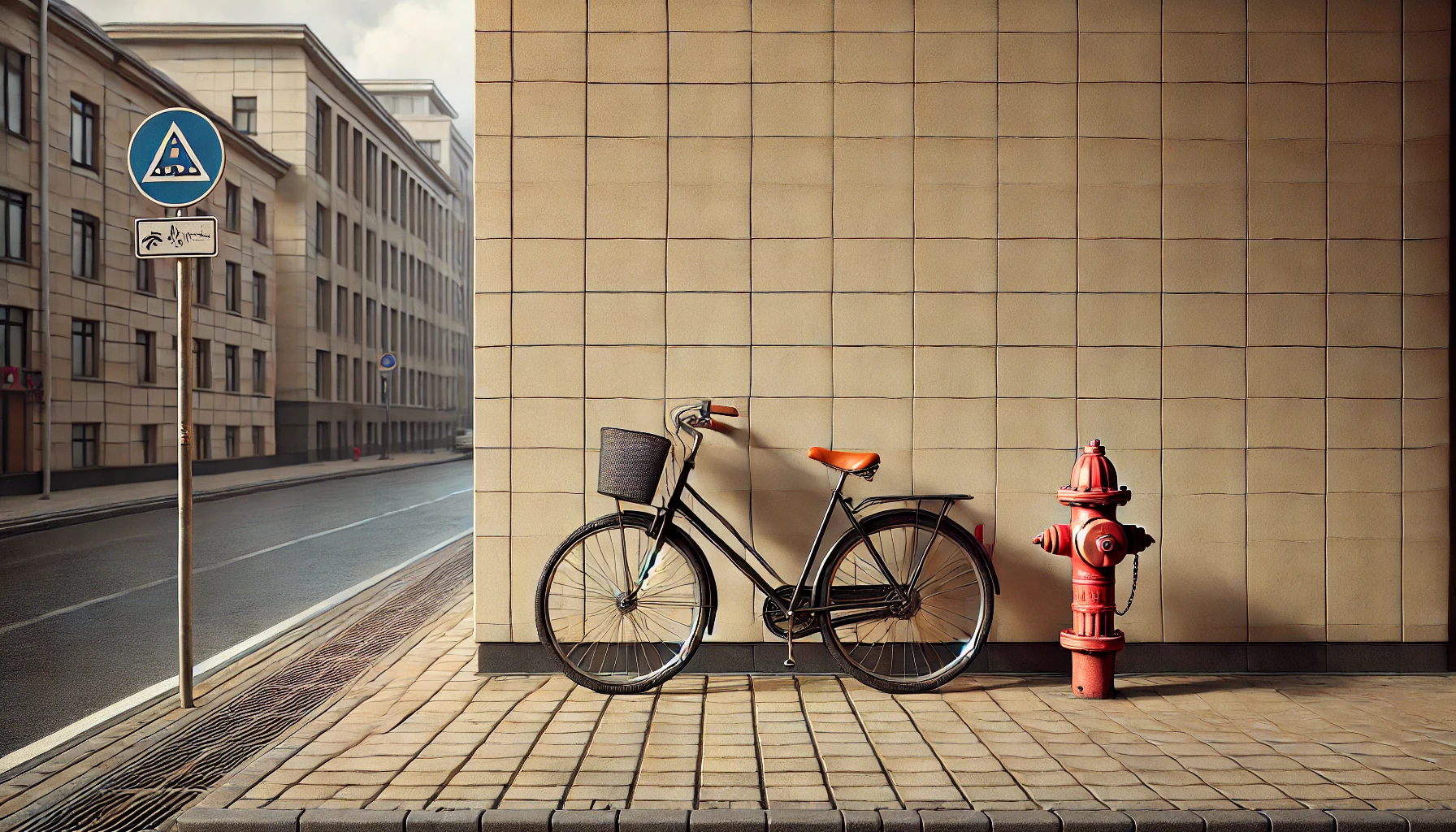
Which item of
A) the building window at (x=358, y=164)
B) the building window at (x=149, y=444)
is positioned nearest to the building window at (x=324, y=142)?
the building window at (x=358, y=164)

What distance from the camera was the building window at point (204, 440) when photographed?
89.6 feet

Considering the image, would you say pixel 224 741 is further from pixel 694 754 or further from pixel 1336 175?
pixel 1336 175

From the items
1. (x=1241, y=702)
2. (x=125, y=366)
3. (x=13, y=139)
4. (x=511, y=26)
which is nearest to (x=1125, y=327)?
(x=1241, y=702)

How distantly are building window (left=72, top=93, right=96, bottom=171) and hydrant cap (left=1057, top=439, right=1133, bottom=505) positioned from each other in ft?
81.0

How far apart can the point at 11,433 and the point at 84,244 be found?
5.31 m

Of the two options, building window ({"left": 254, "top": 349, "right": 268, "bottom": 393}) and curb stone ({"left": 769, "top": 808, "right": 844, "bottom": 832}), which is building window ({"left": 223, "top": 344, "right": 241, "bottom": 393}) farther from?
curb stone ({"left": 769, "top": 808, "right": 844, "bottom": 832})

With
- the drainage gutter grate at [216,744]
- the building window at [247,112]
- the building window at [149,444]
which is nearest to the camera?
the drainage gutter grate at [216,744]

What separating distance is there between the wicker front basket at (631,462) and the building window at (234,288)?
96.1 feet

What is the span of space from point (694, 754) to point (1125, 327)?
335 cm

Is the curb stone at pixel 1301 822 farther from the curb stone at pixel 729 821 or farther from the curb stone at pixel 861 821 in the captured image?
the curb stone at pixel 729 821

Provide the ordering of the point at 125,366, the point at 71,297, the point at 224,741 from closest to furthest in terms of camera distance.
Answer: the point at 224,741
the point at 71,297
the point at 125,366

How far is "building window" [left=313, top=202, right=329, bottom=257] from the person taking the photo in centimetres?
3722

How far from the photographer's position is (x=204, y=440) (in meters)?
27.6

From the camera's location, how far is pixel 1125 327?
5156 mm
